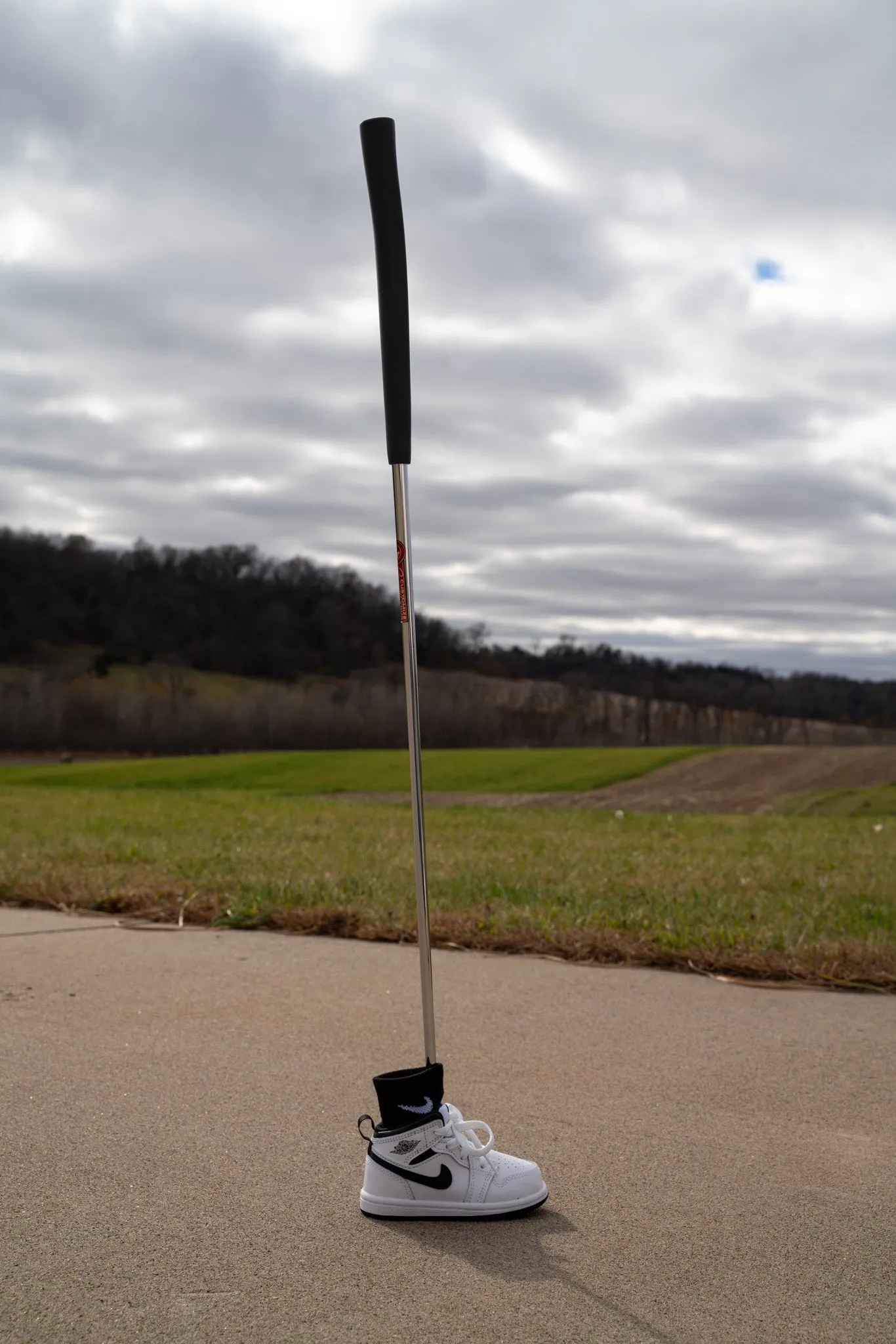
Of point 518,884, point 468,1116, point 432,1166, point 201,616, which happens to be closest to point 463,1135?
point 432,1166

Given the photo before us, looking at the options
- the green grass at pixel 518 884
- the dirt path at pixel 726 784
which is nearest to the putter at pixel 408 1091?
the green grass at pixel 518 884

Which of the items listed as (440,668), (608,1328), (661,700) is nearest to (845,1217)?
(608,1328)

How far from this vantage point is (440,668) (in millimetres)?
69562

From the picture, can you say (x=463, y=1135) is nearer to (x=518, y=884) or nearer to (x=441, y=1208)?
(x=441, y=1208)

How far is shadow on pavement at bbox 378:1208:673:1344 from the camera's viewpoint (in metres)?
2.26

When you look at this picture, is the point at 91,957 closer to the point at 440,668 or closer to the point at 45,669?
the point at 440,668

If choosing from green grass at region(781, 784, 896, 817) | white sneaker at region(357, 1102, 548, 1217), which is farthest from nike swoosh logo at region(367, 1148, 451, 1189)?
green grass at region(781, 784, 896, 817)

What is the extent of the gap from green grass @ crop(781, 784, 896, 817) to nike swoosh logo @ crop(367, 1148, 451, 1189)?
19398mm

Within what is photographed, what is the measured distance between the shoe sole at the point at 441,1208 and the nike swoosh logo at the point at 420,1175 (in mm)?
35

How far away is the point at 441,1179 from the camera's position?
106 inches

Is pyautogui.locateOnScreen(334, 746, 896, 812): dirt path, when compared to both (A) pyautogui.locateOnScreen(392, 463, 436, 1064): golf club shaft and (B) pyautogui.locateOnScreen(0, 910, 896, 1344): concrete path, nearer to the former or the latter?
(B) pyautogui.locateOnScreen(0, 910, 896, 1344): concrete path

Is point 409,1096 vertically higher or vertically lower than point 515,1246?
higher

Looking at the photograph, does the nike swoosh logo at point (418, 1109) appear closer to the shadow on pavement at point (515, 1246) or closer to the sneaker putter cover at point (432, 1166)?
the sneaker putter cover at point (432, 1166)

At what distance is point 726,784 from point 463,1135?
30.1 metres
